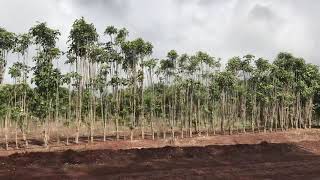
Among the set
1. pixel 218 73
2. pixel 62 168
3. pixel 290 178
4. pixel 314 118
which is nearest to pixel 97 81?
pixel 218 73

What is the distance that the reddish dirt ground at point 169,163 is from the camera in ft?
95.6

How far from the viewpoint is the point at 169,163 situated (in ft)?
116

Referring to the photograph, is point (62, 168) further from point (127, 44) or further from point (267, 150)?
point (127, 44)

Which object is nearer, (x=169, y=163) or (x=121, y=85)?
(x=169, y=163)

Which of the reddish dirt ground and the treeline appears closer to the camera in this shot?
the reddish dirt ground

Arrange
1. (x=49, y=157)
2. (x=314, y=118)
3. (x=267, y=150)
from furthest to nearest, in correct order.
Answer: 1. (x=314, y=118)
2. (x=267, y=150)
3. (x=49, y=157)

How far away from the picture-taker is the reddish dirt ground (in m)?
29.1

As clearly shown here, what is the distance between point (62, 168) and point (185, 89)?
38231mm

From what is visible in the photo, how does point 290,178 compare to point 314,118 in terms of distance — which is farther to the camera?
point 314,118

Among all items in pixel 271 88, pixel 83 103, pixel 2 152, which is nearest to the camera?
pixel 2 152

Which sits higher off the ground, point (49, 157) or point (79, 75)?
point (79, 75)

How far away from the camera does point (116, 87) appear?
58.7 metres

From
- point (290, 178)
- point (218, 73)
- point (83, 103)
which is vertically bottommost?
point (290, 178)

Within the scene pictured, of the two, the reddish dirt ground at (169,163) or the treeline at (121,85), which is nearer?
the reddish dirt ground at (169,163)
